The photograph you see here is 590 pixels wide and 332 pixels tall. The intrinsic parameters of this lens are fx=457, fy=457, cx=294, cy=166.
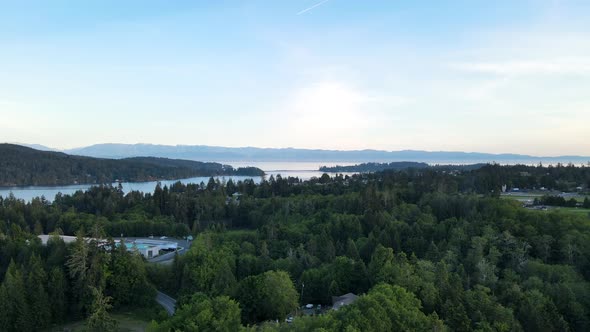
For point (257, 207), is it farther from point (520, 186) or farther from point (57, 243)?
point (520, 186)

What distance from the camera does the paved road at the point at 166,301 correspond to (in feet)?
74.5

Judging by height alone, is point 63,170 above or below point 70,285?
above

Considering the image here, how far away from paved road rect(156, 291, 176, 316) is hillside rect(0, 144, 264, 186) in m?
83.4

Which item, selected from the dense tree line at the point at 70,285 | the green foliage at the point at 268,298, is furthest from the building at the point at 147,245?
the green foliage at the point at 268,298

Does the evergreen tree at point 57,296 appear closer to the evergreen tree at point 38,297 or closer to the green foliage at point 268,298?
the evergreen tree at point 38,297

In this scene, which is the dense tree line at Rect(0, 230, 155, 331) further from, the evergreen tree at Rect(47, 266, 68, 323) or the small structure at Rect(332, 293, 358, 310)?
the small structure at Rect(332, 293, 358, 310)

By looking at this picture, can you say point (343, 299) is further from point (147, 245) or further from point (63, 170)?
point (63, 170)

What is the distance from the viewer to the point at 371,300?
597 inches

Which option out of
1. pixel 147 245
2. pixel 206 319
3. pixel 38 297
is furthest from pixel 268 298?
pixel 147 245

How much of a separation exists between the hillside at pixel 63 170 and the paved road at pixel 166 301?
8340cm

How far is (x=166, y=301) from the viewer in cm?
2391

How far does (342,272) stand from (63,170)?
9680cm

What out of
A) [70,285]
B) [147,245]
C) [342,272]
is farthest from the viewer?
[147,245]

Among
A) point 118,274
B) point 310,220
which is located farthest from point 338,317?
point 310,220
